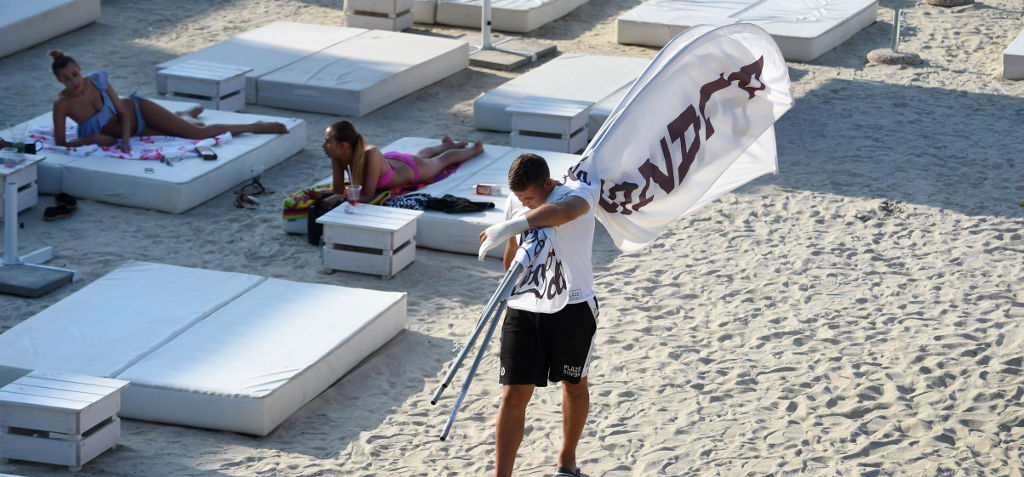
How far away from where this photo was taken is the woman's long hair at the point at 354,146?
826cm

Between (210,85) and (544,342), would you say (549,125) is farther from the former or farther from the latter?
(544,342)

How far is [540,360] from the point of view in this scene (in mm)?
5117

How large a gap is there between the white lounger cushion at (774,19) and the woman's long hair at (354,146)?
18.8 ft

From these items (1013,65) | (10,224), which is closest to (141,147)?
(10,224)

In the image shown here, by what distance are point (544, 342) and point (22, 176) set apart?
4998 mm

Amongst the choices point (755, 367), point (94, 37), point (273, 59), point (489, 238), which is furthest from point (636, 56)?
point (489, 238)

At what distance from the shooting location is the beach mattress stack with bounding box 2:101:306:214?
904cm

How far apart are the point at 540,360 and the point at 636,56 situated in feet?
28.8

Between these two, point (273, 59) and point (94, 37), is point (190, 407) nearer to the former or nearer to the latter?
point (273, 59)

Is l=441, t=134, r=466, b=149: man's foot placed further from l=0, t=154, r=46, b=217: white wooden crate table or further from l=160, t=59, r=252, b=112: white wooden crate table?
l=0, t=154, r=46, b=217: white wooden crate table

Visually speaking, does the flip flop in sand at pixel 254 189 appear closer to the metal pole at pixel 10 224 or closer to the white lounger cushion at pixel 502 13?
the metal pole at pixel 10 224

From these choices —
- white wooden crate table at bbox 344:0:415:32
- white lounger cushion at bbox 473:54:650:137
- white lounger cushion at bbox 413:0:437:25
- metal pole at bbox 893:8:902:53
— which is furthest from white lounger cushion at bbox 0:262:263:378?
metal pole at bbox 893:8:902:53

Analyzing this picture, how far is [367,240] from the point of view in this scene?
26.5ft

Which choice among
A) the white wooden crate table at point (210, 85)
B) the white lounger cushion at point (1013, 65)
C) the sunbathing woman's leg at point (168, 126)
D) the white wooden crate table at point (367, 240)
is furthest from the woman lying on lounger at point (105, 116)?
the white lounger cushion at point (1013, 65)
